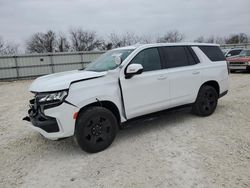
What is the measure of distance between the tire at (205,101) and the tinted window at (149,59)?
150 cm

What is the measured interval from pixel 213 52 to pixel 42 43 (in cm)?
4457

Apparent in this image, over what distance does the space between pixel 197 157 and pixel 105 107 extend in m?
1.75

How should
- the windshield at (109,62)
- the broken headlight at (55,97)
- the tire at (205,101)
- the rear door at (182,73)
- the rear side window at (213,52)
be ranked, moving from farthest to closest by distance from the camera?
the rear side window at (213,52)
the tire at (205,101)
the rear door at (182,73)
the windshield at (109,62)
the broken headlight at (55,97)

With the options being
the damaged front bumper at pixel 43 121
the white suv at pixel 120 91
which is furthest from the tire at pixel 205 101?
the damaged front bumper at pixel 43 121

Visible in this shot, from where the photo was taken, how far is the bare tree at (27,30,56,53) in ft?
144

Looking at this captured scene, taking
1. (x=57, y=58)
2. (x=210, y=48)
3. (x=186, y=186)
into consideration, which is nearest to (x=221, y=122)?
(x=210, y=48)

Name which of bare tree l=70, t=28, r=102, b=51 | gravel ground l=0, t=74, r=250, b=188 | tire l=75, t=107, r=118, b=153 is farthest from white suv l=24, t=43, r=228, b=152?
bare tree l=70, t=28, r=102, b=51

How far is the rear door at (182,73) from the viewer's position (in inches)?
178

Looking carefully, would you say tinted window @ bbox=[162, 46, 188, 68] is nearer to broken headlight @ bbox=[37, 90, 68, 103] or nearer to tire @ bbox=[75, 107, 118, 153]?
tire @ bbox=[75, 107, 118, 153]

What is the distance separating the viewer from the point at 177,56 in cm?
474

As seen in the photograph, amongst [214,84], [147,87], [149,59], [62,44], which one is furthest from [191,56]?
[62,44]

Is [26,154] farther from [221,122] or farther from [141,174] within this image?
[221,122]

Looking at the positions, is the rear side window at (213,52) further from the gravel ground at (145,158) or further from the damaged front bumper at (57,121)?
the damaged front bumper at (57,121)

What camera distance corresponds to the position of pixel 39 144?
4.18m
